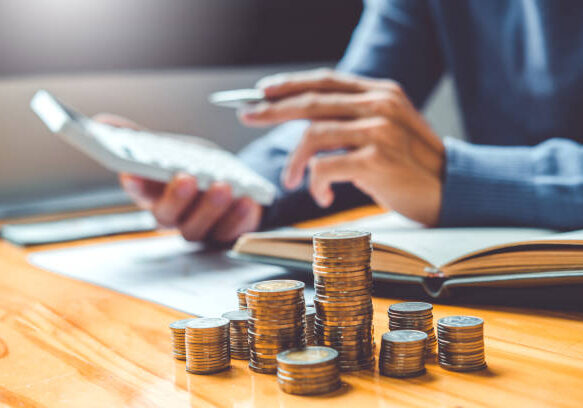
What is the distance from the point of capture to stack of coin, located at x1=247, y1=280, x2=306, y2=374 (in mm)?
441

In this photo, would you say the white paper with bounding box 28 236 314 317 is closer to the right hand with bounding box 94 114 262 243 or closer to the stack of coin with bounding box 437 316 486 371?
the right hand with bounding box 94 114 262 243

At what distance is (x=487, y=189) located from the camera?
33.7 inches

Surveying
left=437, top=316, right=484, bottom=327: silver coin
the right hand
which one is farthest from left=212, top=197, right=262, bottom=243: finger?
left=437, top=316, right=484, bottom=327: silver coin

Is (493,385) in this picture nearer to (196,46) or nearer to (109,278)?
(109,278)

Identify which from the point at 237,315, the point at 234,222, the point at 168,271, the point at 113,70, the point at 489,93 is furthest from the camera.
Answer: the point at 113,70

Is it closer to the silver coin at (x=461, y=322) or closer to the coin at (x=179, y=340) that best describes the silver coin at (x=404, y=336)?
the silver coin at (x=461, y=322)

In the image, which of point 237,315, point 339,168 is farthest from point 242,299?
point 339,168

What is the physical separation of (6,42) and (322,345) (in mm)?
1374

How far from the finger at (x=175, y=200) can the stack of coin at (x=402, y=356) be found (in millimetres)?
581

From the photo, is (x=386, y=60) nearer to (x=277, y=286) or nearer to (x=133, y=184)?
(x=133, y=184)

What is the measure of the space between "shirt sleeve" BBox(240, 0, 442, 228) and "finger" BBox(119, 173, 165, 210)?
23 cm

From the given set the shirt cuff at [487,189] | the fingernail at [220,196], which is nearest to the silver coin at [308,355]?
the shirt cuff at [487,189]

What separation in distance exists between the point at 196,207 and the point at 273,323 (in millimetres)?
605

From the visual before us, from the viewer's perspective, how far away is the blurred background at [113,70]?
58.2 inches
